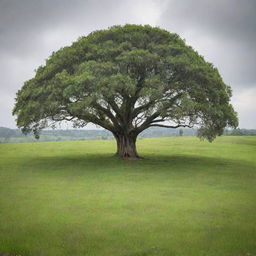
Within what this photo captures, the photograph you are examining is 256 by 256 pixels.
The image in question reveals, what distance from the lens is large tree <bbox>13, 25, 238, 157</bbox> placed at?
25172mm

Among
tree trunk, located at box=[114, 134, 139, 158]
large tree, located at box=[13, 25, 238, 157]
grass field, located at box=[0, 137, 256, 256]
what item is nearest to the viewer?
grass field, located at box=[0, 137, 256, 256]

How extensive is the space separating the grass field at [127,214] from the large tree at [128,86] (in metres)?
6.48

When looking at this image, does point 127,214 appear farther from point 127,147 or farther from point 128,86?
point 127,147

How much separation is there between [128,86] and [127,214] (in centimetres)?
1391

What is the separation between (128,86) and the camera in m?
24.3

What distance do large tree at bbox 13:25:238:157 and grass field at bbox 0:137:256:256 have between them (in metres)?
6.48

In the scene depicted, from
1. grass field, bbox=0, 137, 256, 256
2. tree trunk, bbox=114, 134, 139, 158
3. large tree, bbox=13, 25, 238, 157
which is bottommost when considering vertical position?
grass field, bbox=0, 137, 256, 256

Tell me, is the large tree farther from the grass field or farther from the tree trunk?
the grass field

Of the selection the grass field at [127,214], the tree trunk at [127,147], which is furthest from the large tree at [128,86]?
the grass field at [127,214]

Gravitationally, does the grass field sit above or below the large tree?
below

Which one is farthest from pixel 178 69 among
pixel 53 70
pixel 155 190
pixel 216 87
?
pixel 155 190

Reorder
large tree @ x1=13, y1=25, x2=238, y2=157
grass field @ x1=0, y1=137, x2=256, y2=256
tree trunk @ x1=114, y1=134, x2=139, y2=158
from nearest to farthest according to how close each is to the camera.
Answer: grass field @ x1=0, y1=137, x2=256, y2=256 < large tree @ x1=13, y1=25, x2=238, y2=157 < tree trunk @ x1=114, y1=134, x2=139, y2=158

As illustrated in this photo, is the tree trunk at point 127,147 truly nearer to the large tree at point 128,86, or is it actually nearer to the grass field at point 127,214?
the large tree at point 128,86

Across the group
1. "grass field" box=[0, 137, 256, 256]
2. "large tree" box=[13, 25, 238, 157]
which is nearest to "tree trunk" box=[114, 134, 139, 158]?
"large tree" box=[13, 25, 238, 157]
